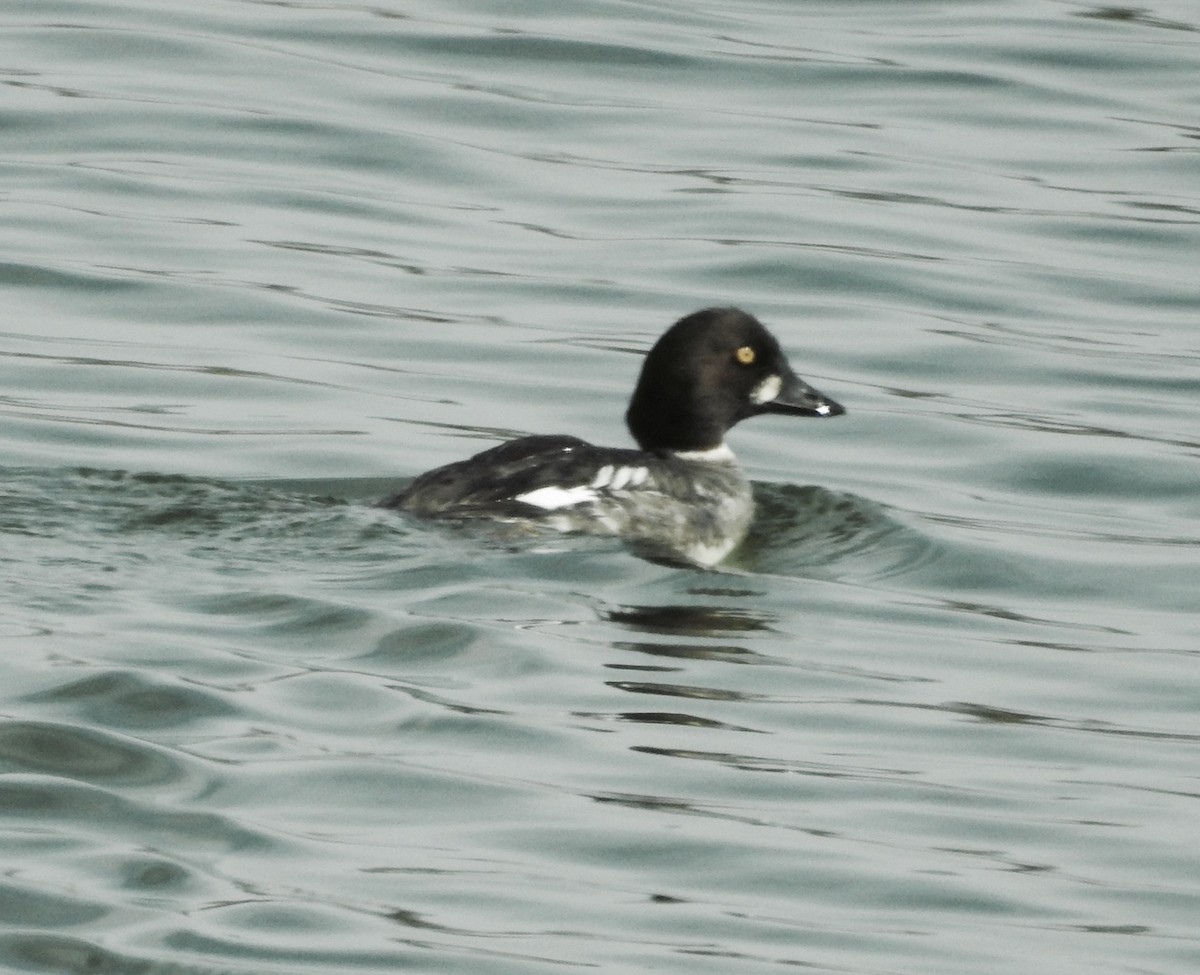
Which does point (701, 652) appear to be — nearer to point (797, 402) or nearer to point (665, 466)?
point (665, 466)

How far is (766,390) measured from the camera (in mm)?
11398

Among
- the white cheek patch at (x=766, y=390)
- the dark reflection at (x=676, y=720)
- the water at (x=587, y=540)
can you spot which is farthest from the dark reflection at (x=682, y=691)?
the white cheek patch at (x=766, y=390)

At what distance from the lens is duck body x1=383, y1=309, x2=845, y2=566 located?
10.1 metres

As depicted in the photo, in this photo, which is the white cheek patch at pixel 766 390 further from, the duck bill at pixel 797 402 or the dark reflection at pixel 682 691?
the dark reflection at pixel 682 691

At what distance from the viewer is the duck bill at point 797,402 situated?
11.4 metres

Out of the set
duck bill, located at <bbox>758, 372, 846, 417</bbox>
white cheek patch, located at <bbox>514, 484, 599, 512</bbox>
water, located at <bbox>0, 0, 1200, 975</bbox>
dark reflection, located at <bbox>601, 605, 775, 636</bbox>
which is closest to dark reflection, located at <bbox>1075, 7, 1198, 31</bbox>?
water, located at <bbox>0, 0, 1200, 975</bbox>

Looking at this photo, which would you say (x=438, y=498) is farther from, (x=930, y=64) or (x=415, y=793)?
(x=930, y=64)

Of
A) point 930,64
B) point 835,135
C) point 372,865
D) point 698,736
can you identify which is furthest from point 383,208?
point 372,865

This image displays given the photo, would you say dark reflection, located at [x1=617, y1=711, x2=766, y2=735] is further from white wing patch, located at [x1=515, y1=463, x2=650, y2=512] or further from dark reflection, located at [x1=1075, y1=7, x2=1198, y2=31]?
dark reflection, located at [x1=1075, y1=7, x2=1198, y2=31]

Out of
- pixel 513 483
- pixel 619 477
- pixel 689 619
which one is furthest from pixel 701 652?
pixel 619 477

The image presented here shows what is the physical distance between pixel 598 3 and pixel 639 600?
11738 millimetres

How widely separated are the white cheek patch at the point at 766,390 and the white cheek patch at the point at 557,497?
1.39 m

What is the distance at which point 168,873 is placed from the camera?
6410 millimetres

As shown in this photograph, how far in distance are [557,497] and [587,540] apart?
0.19 m
